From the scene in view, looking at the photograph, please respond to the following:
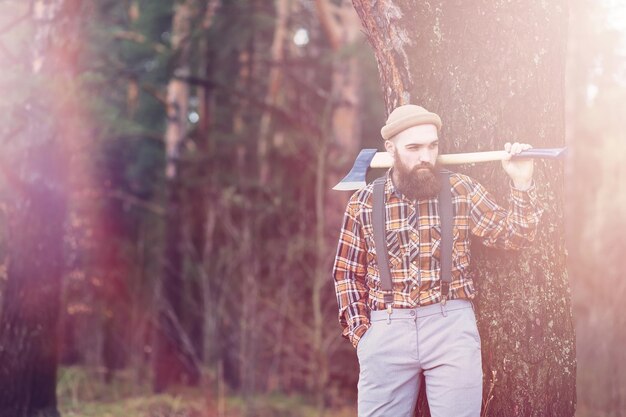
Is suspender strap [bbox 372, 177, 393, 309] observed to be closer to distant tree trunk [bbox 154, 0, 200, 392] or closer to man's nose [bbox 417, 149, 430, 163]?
man's nose [bbox 417, 149, 430, 163]

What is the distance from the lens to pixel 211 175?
1641 centimetres

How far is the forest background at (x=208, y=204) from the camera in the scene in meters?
8.49

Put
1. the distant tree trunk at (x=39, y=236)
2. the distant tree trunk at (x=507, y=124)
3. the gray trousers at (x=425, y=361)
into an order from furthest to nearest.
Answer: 1. the distant tree trunk at (x=39, y=236)
2. the distant tree trunk at (x=507, y=124)
3. the gray trousers at (x=425, y=361)

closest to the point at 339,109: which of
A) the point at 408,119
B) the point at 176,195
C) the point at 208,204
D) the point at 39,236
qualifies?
the point at 208,204

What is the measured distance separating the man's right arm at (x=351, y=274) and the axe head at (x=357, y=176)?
3.0 inches

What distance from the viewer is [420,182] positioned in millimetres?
3830

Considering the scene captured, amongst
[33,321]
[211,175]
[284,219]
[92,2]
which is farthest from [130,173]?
[33,321]

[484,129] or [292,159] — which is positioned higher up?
[292,159]

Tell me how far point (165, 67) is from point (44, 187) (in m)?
8.07

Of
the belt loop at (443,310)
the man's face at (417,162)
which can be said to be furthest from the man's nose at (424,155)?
the belt loop at (443,310)

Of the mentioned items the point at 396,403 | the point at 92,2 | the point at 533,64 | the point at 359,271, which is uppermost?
the point at 92,2

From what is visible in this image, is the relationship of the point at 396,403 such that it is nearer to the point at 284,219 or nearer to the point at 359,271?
the point at 359,271

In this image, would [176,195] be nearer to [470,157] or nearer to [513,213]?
[470,157]

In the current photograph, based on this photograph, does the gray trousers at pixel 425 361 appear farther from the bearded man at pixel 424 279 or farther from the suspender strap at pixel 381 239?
the suspender strap at pixel 381 239
